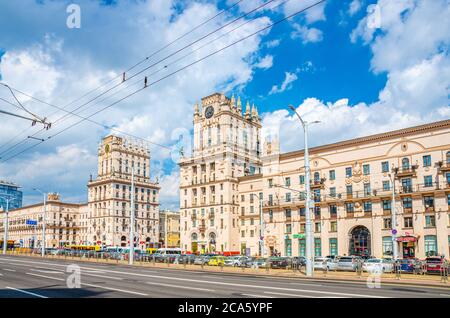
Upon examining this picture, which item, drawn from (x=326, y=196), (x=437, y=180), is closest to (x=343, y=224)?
(x=326, y=196)

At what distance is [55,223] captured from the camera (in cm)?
12875

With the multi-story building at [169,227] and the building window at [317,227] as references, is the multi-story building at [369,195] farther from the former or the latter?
the multi-story building at [169,227]

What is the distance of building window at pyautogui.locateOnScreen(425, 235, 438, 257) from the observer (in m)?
49.9

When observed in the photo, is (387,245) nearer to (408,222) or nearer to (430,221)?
(408,222)

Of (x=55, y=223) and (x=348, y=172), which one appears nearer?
(x=348, y=172)

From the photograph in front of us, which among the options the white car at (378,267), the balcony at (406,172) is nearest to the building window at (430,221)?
the balcony at (406,172)

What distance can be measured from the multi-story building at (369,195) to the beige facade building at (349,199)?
0.11 metres

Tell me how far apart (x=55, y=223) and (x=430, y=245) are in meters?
108

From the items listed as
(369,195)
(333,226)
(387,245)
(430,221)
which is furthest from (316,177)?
(430,221)

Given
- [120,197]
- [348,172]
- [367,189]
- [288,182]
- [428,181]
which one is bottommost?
[367,189]
